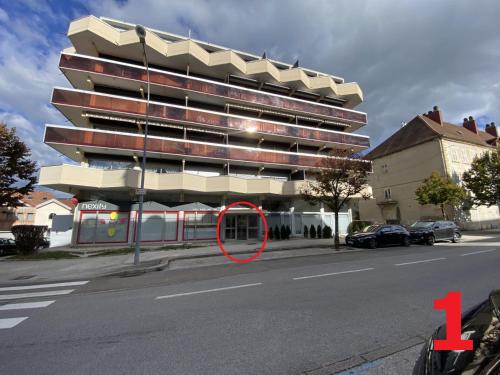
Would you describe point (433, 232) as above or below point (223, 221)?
below

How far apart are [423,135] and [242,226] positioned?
28314 mm

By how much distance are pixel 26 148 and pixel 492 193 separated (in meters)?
47.7

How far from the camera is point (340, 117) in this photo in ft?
99.7

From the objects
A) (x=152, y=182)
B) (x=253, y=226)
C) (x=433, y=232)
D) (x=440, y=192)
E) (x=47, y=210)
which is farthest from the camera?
(x=47, y=210)

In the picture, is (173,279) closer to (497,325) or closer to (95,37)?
(497,325)

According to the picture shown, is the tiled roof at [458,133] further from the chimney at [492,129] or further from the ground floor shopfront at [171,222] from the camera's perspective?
the ground floor shopfront at [171,222]

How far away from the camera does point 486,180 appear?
2791 cm

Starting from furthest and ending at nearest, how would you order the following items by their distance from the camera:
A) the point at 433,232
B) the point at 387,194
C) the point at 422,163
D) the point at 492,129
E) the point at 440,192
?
the point at 492,129
the point at 387,194
the point at 422,163
the point at 440,192
the point at 433,232

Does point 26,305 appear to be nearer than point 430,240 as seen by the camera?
Yes

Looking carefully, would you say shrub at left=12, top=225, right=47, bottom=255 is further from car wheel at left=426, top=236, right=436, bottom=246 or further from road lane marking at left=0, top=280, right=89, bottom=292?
car wheel at left=426, top=236, right=436, bottom=246

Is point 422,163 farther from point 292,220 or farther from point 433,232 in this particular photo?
point 292,220

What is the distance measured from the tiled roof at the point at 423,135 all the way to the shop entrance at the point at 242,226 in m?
26.2

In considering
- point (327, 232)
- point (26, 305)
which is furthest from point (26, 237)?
point (327, 232)

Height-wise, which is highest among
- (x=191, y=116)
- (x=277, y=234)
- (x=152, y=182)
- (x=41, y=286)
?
(x=191, y=116)
